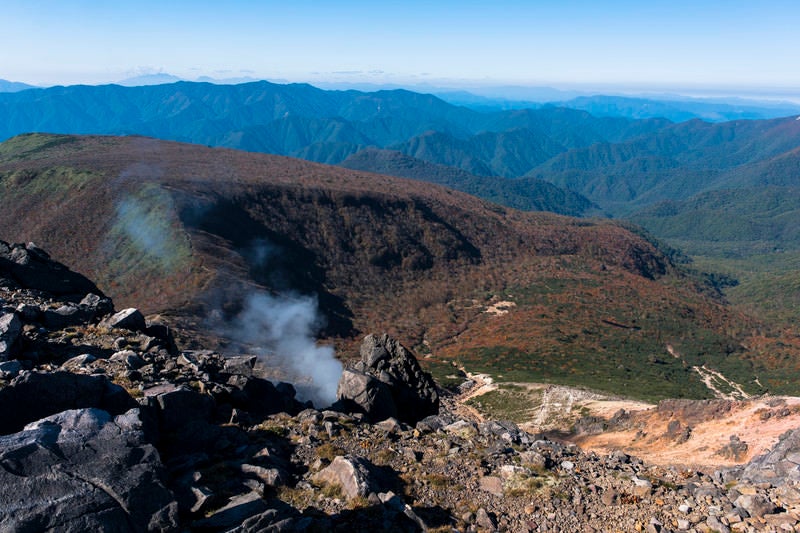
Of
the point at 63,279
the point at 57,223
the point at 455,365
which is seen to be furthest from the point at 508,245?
the point at 63,279

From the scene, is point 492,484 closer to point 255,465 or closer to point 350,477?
point 350,477

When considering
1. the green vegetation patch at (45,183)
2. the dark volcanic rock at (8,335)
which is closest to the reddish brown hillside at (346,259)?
the green vegetation patch at (45,183)

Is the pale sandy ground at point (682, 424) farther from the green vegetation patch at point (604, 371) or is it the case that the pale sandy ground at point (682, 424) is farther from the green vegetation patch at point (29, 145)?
the green vegetation patch at point (29, 145)

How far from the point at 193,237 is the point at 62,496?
64567 mm

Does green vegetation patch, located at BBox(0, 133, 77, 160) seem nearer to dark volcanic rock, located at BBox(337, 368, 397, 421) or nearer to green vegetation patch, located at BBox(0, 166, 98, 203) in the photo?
green vegetation patch, located at BBox(0, 166, 98, 203)

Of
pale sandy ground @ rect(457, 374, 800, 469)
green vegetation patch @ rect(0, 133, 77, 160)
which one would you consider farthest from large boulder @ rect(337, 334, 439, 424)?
green vegetation patch @ rect(0, 133, 77, 160)

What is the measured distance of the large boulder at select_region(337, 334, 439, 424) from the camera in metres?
20.8

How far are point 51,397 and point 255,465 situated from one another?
519 centimetres

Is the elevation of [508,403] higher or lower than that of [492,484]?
lower

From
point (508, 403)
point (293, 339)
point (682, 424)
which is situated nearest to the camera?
point (682, 424)

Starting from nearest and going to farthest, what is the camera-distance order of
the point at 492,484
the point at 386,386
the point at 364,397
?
the point at 492,484 → the point at 364,397 → the point at 386,386

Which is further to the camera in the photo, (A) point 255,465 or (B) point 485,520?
(A) point 255,465

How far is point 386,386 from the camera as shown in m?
23.0

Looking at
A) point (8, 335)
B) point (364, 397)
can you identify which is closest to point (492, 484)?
point (364, 397)
